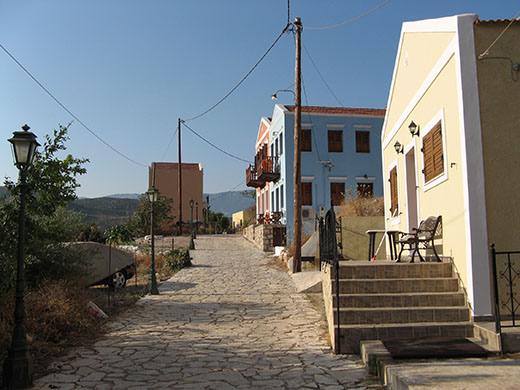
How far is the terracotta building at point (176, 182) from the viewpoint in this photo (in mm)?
43812

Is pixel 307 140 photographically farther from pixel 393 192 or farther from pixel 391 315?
pixel 391 315

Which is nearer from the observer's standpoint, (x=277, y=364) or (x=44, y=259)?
(x=277, y=364)

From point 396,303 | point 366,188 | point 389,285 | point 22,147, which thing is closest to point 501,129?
point 389,285

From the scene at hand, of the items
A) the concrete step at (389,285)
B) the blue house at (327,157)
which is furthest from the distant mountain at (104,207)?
the concrete step at (389,285)

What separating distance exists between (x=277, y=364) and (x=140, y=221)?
88.3 ft

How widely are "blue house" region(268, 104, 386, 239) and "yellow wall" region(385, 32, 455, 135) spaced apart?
→ 11506 millimetres

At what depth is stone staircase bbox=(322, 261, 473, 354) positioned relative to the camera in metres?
6.14

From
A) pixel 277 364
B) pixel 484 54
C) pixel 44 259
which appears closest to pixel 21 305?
pixel 277 364

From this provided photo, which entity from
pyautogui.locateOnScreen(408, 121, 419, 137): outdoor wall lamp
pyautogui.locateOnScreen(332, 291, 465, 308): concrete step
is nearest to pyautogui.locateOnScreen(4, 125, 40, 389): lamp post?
pyautogui.locateOnScreen(332, 291, 465, 308): concrete step

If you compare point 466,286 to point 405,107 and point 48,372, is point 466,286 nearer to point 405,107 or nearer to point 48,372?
point 405,107

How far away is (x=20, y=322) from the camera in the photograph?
5.36 meters

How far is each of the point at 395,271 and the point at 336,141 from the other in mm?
17188

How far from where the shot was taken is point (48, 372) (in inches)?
221

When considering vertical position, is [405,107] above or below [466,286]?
above
